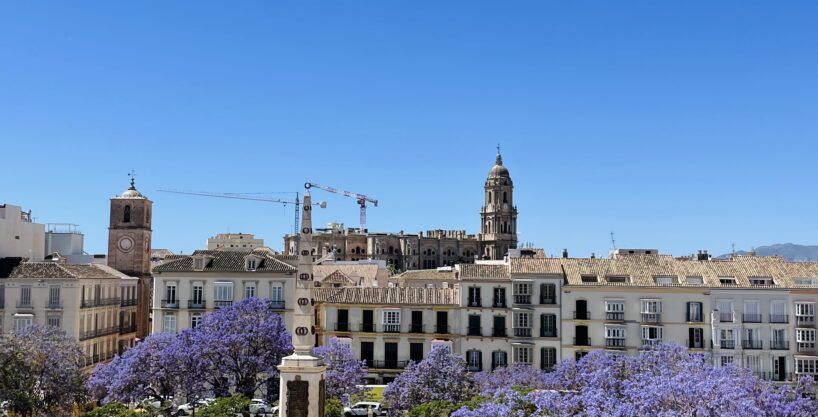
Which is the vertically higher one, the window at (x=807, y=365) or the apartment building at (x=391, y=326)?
the apartment building at (x=391, y=326)

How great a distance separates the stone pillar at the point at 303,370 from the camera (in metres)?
26.8

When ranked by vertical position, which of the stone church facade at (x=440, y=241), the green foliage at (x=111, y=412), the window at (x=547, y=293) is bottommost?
the green foliage at (x=111, y=412)

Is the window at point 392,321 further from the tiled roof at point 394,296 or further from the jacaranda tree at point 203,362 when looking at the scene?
the jacaranda tree at point 203,362

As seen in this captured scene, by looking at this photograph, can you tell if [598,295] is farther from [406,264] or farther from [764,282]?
[406,264]

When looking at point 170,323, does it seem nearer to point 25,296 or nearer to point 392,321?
point 25,296

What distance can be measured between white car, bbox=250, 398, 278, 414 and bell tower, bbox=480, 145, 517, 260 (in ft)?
432

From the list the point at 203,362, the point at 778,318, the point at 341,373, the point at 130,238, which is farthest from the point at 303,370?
the point at 130,238

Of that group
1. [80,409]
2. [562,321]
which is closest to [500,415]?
Result: [80,409]

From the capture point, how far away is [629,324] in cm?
5297

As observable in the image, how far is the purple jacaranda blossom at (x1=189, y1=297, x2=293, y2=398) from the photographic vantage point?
132 ft

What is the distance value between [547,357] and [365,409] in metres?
12.6

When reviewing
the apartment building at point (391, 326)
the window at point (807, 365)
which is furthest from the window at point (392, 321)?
the window at point (807, 365)

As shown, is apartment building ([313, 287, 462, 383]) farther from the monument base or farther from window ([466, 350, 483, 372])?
the monument base

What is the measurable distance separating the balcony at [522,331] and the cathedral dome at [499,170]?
11949cm
